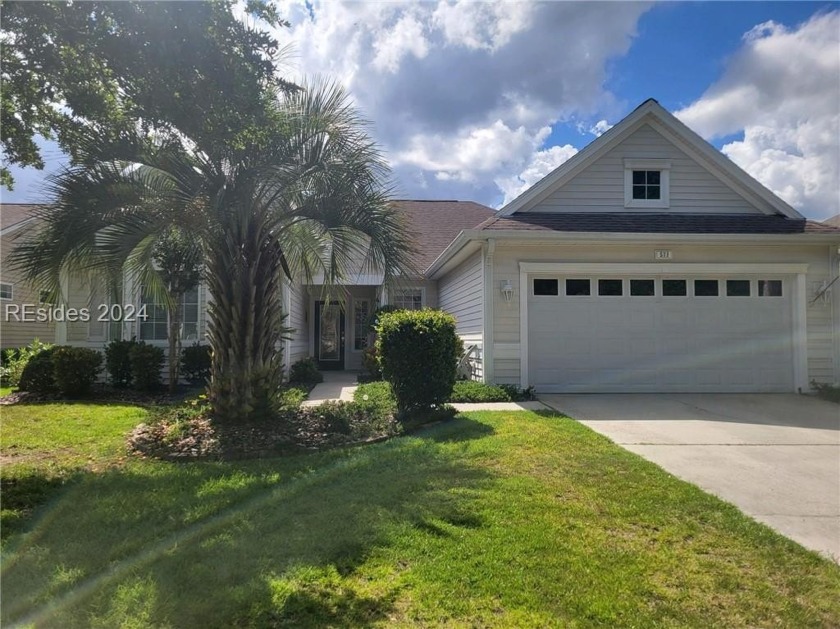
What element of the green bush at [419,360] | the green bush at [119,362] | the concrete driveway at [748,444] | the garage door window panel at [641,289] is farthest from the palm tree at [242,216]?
the garage door window panel at [641,289]

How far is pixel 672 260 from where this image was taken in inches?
414

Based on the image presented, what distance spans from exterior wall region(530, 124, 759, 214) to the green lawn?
7.37m

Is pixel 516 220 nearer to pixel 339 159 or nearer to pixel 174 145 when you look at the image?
pixel 339 159

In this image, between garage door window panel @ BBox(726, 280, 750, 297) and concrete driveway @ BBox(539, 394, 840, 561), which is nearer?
concrete driveway @ BBox(539, 394, 840, 561)

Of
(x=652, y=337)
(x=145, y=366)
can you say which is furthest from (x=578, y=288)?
(x=145, y=366)

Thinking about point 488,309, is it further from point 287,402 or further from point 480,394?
point 287,402

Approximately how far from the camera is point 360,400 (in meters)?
9.06

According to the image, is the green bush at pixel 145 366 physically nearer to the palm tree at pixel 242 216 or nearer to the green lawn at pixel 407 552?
the palm tree at pixel 242 216

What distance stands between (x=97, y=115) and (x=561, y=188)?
347 inches

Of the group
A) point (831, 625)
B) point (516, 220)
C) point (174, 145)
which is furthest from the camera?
point (516, 220)

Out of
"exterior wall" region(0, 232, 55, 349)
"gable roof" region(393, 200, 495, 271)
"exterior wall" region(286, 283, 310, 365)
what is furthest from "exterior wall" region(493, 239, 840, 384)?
"exterior wall" region(0, 232, 55, 349)

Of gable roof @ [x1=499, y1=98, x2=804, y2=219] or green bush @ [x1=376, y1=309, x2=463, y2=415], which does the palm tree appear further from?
gable roof @ [x1=499, y1=98, x2=804, y2=219]

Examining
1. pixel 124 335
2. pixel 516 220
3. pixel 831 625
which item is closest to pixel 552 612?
pixel 831 625

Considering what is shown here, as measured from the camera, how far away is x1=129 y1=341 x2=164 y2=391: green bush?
1115 cm
